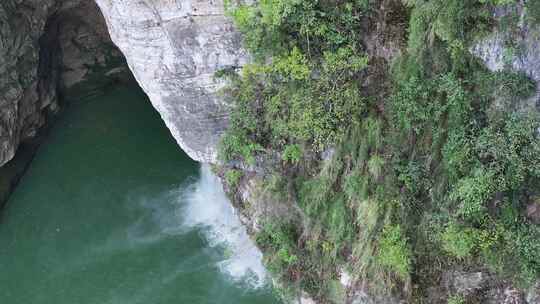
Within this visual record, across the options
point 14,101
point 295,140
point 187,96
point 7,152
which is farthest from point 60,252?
point 295,140

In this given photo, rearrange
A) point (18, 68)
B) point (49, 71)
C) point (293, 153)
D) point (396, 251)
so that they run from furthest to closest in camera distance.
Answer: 1. point (49, 71)
2. point (18, 68)
3. point (293, 153)
4. point (396, 251)

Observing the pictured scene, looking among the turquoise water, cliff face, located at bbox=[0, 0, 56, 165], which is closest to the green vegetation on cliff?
the turquoise water

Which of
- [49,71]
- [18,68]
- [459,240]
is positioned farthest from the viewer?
[49,71]

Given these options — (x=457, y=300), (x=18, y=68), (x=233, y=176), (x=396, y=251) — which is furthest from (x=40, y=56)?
(x=457, y=300)

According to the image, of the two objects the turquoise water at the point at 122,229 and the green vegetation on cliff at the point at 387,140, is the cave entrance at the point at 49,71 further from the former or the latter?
the green vegetation on cliff at the point at 387,140

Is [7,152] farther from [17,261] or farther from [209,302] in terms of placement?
[209,302]

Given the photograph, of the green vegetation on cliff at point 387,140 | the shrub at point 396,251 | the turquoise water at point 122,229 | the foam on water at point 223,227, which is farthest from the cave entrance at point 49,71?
the shrub at point 396,251

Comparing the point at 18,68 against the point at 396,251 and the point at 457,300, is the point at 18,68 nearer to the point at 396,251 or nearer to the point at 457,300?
the point at 396,251
